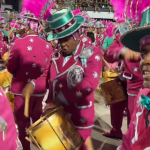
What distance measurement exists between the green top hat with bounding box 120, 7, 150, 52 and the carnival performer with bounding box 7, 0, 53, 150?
1999 millimetres

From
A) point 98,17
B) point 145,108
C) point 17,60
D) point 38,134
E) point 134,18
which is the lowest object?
point 98,17

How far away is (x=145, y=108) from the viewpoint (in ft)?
4.91

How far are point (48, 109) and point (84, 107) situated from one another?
37 cm

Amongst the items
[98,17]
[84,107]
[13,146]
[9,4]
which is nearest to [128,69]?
[84,107]

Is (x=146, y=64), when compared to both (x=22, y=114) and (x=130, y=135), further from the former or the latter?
(x=22, y=114)

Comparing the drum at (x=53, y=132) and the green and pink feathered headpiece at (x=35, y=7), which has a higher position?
the green and pink feathered headpiece at (x=35, y=7)

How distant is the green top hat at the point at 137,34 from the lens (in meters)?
1.35

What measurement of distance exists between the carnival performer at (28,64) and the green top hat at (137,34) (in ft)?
6.56

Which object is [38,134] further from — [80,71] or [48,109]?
[80,71]

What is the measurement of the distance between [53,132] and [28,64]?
145 cm

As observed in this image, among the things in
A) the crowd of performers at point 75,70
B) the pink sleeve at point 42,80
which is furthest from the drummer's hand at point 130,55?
the pink sleeve at point 42,80

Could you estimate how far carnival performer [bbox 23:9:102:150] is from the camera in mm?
2465

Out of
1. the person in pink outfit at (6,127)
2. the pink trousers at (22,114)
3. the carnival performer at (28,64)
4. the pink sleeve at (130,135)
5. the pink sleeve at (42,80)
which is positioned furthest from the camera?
the carnival performer at (28,64)

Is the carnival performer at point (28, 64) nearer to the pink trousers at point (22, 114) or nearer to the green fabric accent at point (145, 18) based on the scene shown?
the pink trousers at point (22, 114)
